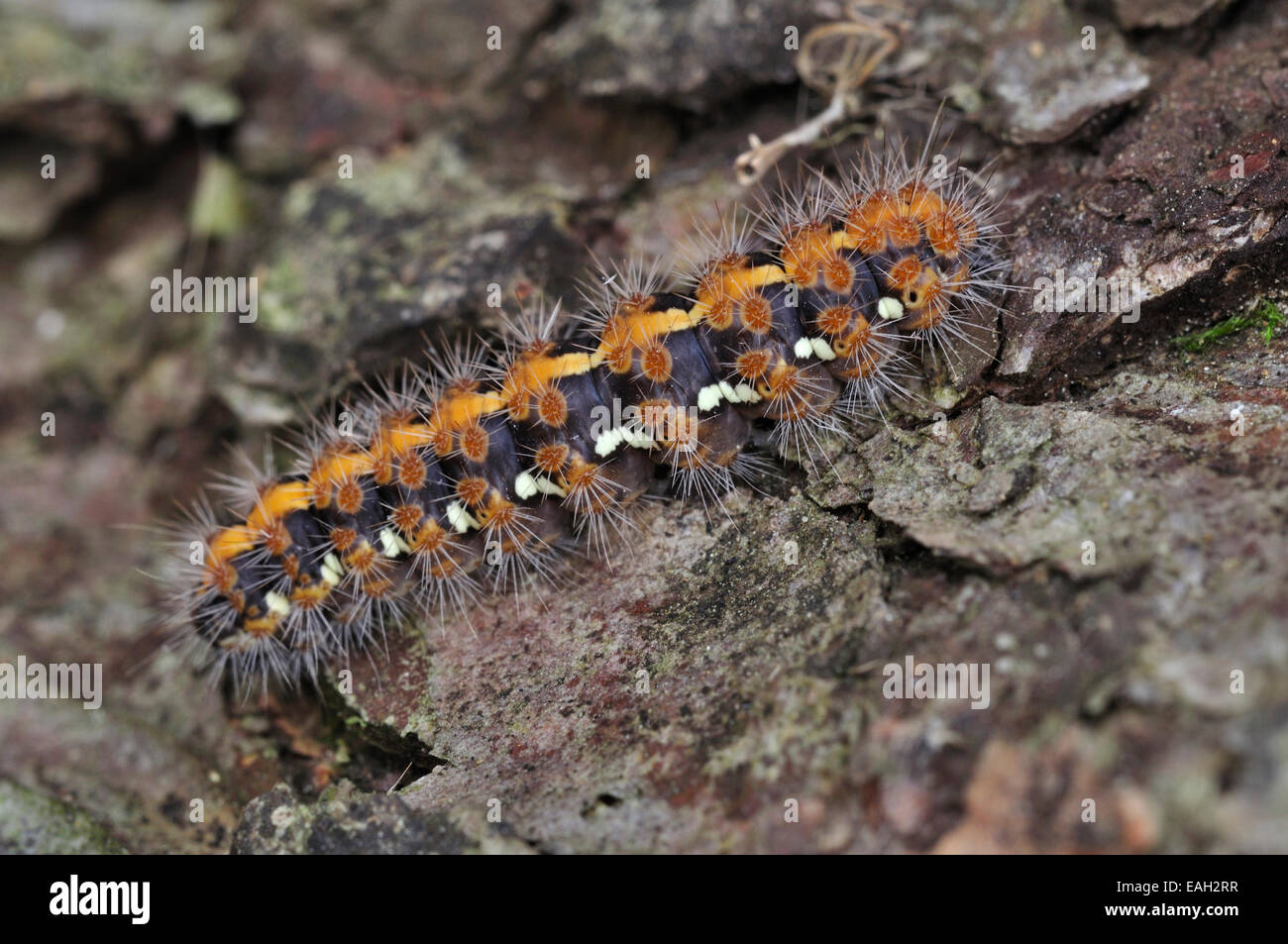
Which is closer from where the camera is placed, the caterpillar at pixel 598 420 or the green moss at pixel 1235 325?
the green moss at pixel 1235 325

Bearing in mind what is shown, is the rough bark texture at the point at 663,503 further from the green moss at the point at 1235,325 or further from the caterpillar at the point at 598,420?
the caterpillar at the point at 598,420

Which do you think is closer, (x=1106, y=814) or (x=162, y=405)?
(x=1106, y=814)

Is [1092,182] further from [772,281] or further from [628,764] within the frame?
[628,764]

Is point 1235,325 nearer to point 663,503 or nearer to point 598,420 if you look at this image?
point 663,503

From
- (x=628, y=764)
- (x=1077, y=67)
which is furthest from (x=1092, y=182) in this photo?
(x=628, y=764)

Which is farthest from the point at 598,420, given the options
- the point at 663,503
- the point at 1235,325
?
the point at 1235,325

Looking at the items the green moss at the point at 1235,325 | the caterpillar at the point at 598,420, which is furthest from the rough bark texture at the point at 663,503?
the caterpillar at the point at 598,420
